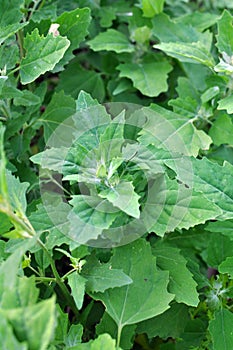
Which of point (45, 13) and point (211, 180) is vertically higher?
point (45, 13)

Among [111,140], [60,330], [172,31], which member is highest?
[111,140]

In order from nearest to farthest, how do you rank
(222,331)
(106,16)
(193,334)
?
(222,331), (193,334), (106,16)

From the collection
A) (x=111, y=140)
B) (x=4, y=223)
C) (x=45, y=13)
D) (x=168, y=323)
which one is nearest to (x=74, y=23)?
(x=45, y=13)

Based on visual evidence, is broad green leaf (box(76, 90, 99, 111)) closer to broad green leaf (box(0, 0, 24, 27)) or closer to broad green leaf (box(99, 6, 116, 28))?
broad green leaf (box(0, 0, 24, 27))

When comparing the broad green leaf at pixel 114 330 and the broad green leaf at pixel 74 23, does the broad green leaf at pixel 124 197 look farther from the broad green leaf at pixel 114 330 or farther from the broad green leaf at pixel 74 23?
the broad green leaf at pixel 74 23

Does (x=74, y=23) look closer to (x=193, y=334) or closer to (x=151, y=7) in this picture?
(x=151, y=7)

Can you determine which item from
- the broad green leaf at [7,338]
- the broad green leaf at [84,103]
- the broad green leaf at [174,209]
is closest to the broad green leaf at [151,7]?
the broad green leaf at [84,103]
